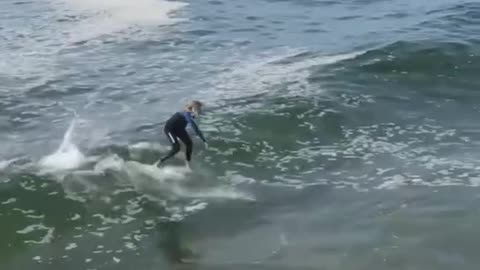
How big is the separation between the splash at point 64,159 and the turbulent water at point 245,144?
0.08 m

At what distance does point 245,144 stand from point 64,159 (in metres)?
5.07

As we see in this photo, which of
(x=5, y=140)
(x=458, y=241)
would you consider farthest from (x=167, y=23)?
(x=458, y=241)

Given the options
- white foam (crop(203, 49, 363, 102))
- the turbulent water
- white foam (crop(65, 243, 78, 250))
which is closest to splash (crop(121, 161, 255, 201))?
the turbulent water

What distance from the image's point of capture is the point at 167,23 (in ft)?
128

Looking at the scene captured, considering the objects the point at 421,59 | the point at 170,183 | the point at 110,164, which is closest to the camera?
the point at 170,183

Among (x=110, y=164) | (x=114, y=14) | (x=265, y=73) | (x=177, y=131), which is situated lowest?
(x=110, y=164)

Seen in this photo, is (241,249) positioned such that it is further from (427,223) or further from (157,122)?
(157,122)

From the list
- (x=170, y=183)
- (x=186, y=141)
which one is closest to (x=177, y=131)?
(x=186, y=141)

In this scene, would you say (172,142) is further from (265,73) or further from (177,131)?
(265,73)

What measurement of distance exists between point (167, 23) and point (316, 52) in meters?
9.64

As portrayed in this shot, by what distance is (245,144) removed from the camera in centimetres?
2222

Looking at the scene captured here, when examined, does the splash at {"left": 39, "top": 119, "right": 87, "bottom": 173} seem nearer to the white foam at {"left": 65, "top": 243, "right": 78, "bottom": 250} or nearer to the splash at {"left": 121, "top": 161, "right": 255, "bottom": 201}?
the splash at {"left": 121, "top": 161, "right": 255, "bottom": 201}

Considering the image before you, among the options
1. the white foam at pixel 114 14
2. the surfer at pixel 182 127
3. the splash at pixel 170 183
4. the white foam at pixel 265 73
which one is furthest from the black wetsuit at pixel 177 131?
the white foam at pixel 114 14

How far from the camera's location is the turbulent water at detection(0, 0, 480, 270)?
15727 millimetres
